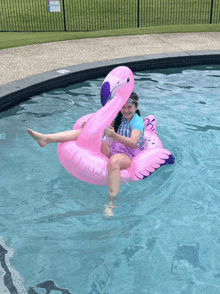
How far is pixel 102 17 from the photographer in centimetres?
1416

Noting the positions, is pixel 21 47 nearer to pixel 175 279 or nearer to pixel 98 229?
pixel 98 229

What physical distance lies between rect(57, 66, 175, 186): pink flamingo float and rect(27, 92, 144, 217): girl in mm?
86

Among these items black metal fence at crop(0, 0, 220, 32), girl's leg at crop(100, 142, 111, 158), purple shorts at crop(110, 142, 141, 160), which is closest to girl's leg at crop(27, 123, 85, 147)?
Answer: girl's leg at crop(100, 142, 111, 158)

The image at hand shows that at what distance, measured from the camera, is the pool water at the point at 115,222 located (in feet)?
9.72

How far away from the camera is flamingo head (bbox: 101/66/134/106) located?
378 centimetres

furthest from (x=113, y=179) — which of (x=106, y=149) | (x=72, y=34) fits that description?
(x=72, y=34)

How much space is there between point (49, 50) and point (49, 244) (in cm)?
683

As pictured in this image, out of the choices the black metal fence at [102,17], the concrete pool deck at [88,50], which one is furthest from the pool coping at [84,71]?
the black metal fence at [102,17]

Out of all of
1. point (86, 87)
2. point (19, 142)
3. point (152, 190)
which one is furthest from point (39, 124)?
point (152, 190)

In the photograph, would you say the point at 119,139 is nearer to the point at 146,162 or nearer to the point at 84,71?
the point at 146,162

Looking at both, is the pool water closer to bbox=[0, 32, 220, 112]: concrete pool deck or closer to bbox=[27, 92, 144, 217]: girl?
bbox=[27, 92, 144, 217]: girl

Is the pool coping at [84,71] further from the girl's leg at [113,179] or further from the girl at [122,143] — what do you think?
the girl's leg at [113,179]

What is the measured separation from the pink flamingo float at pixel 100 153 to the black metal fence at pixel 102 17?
8709 millimetres

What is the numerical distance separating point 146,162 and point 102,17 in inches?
457
